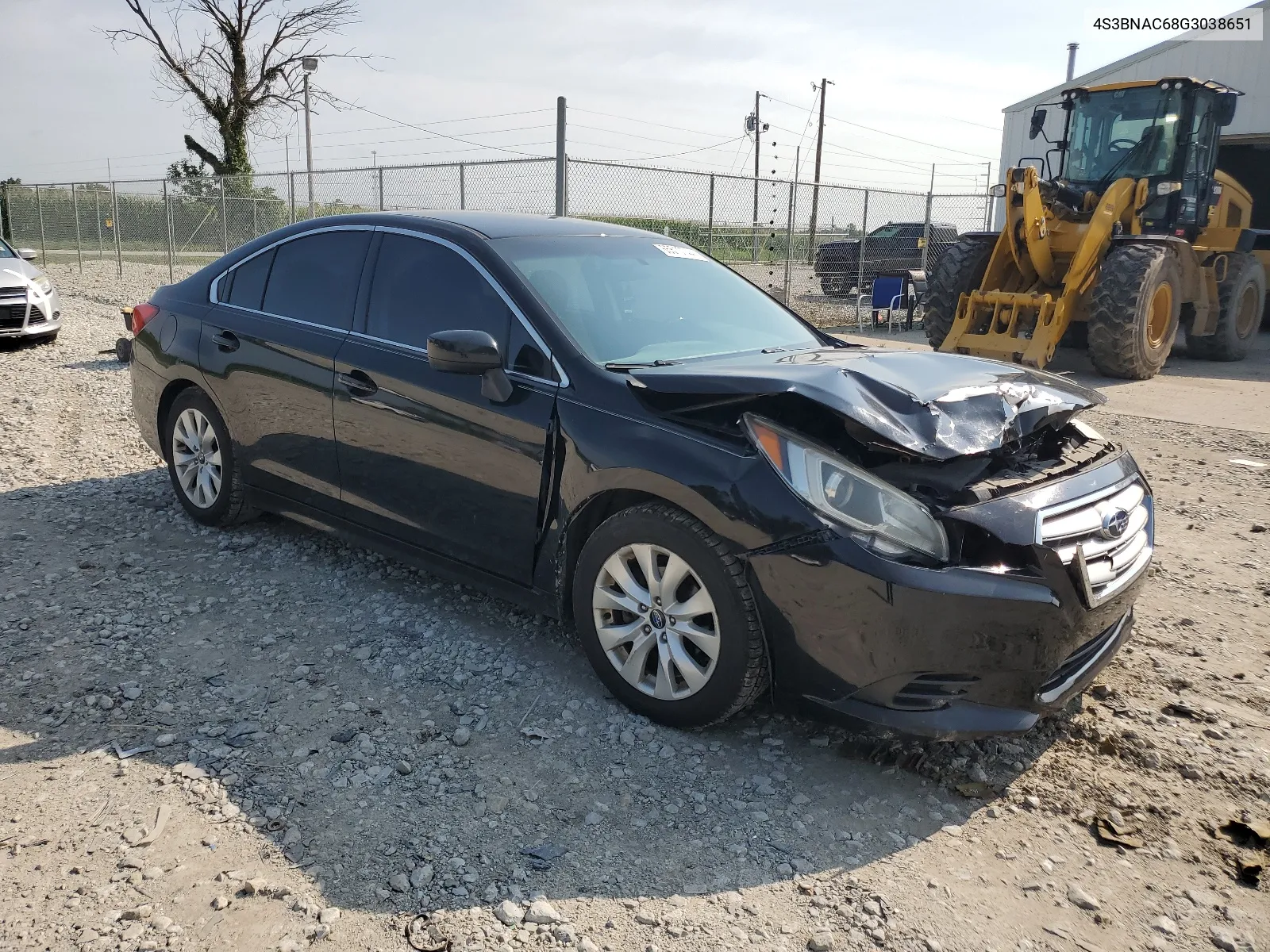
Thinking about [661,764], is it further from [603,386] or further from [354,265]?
[354,265]

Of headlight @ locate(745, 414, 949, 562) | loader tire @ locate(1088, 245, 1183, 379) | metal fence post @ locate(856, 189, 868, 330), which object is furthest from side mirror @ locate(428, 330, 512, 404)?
metal fence post @ locate(856, 189, 868, 330)

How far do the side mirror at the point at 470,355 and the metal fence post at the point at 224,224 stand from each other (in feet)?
59.9

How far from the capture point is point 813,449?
9.52 feet

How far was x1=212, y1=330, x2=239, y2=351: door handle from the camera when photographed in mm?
4711

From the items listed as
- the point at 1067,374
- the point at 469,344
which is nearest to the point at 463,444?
the point at 469,344

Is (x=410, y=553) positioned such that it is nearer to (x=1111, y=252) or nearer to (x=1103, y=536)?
(x=1103, y=536)

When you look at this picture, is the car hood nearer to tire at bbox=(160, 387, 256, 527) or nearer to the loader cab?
tire at bbox=(160, 387, 256, 527)

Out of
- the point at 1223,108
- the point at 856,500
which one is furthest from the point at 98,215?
the point at 856,500

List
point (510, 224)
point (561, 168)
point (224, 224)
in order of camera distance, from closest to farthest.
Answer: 1. point (510, 224)
2. point (561, 168)
3. point (224, 224)

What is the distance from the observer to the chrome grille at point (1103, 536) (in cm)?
284

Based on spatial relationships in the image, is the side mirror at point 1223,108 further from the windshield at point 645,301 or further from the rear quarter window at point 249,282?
the rear quarter window at point 249,282

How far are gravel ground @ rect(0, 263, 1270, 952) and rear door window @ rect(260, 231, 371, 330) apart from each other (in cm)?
123

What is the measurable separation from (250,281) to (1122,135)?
11066 mm

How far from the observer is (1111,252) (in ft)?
35.9
